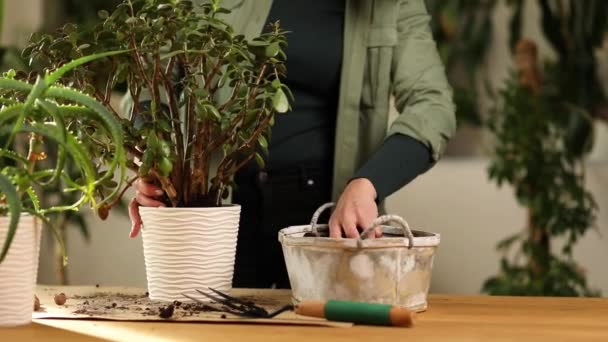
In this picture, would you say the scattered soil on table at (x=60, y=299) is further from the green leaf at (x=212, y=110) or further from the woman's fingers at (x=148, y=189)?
A: the green leaf at (x=212, y=110)

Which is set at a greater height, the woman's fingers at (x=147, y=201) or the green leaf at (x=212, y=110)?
the green leaf at (x=212, y=110)

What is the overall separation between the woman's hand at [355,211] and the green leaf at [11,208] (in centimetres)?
47

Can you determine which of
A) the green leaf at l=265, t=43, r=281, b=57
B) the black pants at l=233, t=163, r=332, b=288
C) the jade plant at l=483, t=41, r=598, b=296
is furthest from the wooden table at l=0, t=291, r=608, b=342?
the jade plant at l=483, t=41, r=598, b=296

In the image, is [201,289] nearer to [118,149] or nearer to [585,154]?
[118,149]

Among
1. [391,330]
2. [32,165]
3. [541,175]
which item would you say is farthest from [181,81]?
[541,175]

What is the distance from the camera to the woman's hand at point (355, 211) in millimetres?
1363

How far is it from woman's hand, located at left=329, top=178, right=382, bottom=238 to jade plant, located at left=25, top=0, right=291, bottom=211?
155 millimetres

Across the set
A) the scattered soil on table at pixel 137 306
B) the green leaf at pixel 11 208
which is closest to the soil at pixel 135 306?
the scattered soil on table at pixel 137 306

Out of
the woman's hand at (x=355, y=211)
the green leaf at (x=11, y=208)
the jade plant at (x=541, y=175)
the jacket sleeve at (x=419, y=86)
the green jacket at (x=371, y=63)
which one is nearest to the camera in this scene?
the green leaf at (x=11, y=208)

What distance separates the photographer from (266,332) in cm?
114

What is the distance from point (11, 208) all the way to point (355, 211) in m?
0.53

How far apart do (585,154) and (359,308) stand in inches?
103

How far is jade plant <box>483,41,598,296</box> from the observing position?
334 cm

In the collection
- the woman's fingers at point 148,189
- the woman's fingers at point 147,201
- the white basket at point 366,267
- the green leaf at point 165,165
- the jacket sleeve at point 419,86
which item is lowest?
the white basket at point 366,267
